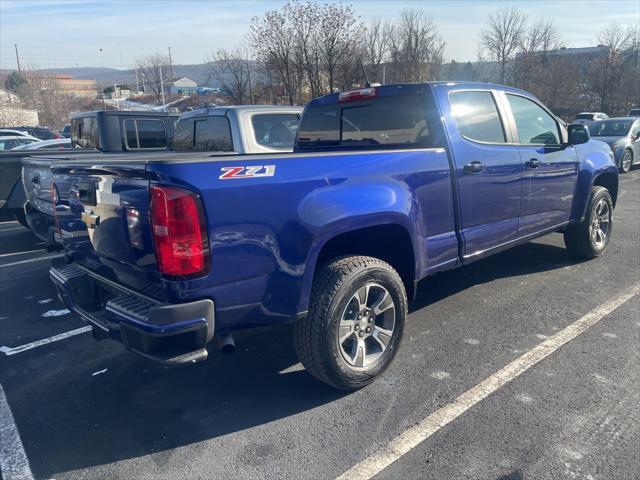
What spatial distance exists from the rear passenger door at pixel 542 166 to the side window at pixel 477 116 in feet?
0.96

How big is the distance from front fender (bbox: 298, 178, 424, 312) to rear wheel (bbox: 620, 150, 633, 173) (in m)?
13.4

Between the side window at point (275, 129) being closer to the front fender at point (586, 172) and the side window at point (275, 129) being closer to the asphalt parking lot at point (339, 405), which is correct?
the asphalt parking lot at point (339, 405)

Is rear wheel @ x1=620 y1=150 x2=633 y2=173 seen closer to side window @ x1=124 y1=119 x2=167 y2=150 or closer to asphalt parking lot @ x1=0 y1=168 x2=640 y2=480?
asphalt parking lot @ x1=0 y1=168 x2=640 y2=480

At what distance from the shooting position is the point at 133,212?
271cm

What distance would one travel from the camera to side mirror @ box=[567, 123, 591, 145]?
207 inches

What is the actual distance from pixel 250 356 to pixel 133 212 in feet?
5.49

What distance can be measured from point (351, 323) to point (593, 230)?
4.05 m

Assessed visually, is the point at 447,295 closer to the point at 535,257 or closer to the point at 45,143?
the point at 535,257

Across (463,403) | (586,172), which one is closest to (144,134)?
(586,172)

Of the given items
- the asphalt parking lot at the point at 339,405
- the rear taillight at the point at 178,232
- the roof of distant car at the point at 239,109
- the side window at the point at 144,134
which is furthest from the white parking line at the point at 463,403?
the side window at the point at 144,134

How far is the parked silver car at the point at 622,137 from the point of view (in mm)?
14234

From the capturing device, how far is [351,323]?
3.31 m

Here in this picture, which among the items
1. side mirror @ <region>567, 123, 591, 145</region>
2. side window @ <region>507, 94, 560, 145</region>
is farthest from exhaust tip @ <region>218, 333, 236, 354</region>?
side mirror @ <region>567, 123, 591, 145</region>

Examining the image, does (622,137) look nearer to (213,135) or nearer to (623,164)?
(623,164)
